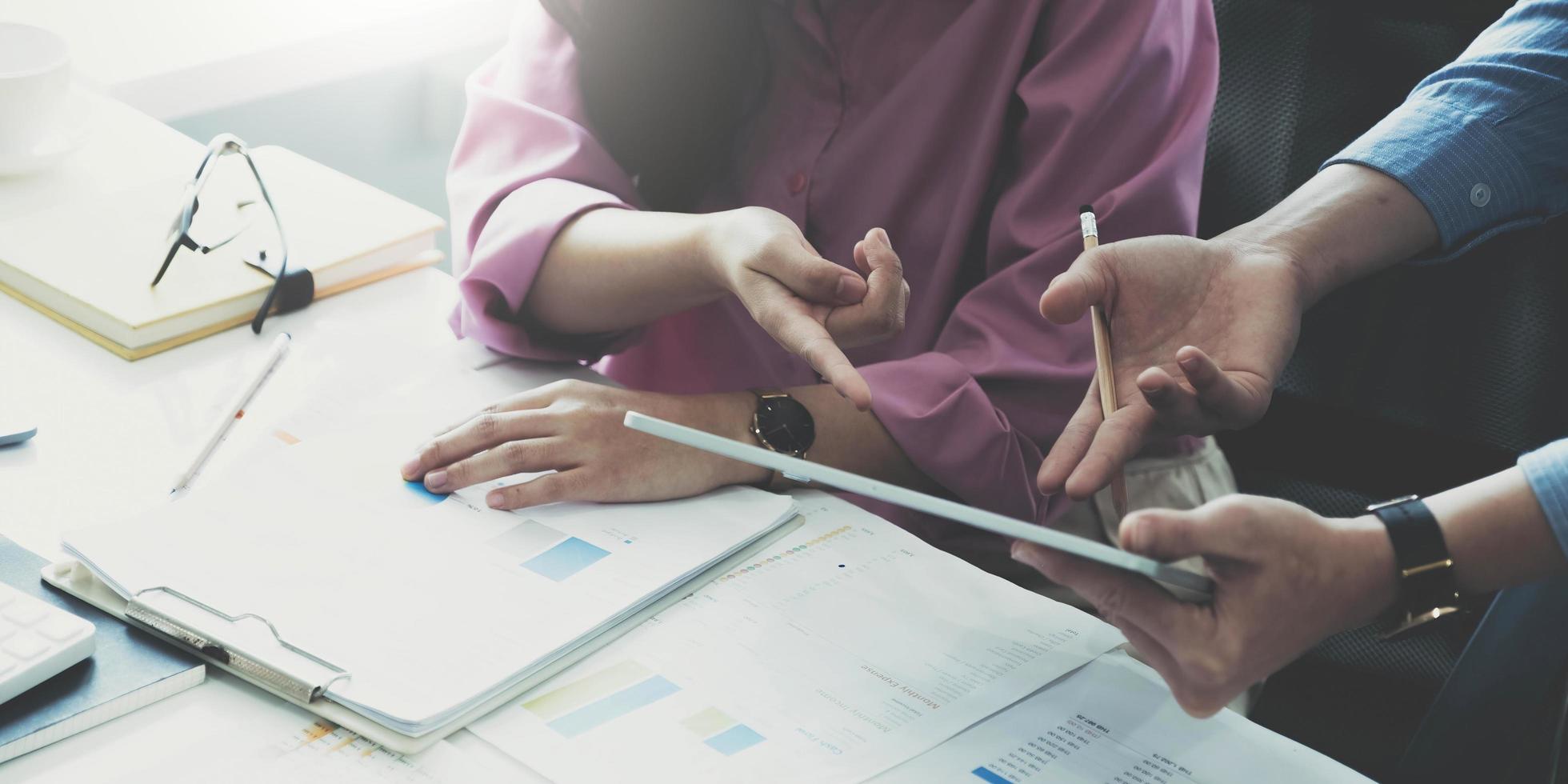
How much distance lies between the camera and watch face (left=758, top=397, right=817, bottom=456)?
98 centimetres

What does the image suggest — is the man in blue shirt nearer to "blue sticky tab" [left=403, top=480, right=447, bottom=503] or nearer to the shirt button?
the shirt button

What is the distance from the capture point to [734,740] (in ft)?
2.23

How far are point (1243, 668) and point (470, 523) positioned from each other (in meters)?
0.50

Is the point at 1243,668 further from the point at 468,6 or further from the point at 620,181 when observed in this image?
the point at 468,6

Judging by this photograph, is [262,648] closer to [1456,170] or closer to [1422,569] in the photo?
[1422,569]

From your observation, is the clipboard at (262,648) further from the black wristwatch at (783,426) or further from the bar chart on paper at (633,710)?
the black wristwatch at (783,426)

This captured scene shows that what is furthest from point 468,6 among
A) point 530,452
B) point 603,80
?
point 530,452

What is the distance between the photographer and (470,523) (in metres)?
0.84

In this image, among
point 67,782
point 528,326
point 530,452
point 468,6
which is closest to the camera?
point 67,782

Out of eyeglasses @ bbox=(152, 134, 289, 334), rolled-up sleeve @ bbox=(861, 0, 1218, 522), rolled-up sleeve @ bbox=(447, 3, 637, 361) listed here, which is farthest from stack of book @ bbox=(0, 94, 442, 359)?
rolled-up sleeve @ bbox=(861, 0, 1218, 522)

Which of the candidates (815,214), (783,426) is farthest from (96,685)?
(815,214)

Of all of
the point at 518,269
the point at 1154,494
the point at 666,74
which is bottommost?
the point at 1154,494

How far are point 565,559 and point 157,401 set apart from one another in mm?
428

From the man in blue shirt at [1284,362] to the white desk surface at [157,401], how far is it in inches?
15.0
